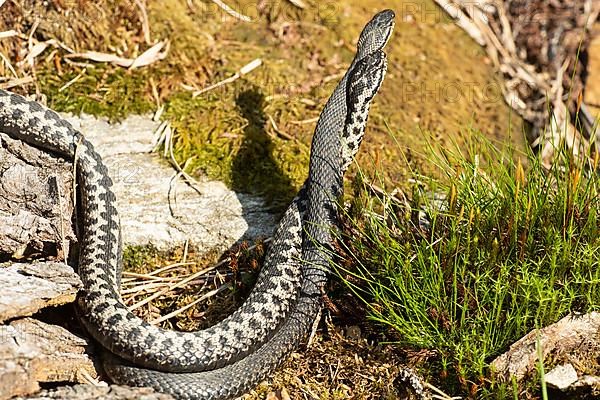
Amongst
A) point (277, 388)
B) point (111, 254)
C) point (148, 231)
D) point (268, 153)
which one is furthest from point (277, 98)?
point (277, 388)

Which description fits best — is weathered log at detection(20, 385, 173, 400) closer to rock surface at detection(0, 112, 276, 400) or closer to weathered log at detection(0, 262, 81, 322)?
rock surface at detection(0, 112, 276, 400)

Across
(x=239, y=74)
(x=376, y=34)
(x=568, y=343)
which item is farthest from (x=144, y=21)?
(x=568, y=343)

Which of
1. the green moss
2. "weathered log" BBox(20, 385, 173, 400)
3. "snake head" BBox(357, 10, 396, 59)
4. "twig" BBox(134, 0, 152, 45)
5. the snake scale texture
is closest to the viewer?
"weathered log" BBox(20, 385, 173, 400)

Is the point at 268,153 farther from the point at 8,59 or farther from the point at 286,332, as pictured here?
the point at 8,59

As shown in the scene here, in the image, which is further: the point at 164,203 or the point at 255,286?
the point at 164,203

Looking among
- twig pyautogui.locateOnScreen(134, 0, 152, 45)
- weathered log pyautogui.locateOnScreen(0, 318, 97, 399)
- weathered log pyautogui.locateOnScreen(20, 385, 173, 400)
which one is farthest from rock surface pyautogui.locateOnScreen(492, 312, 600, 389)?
twig pyautogui.locateOnScreen(134, 0, 152, 45)

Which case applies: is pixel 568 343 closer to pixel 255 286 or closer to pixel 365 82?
pixel 255 286
